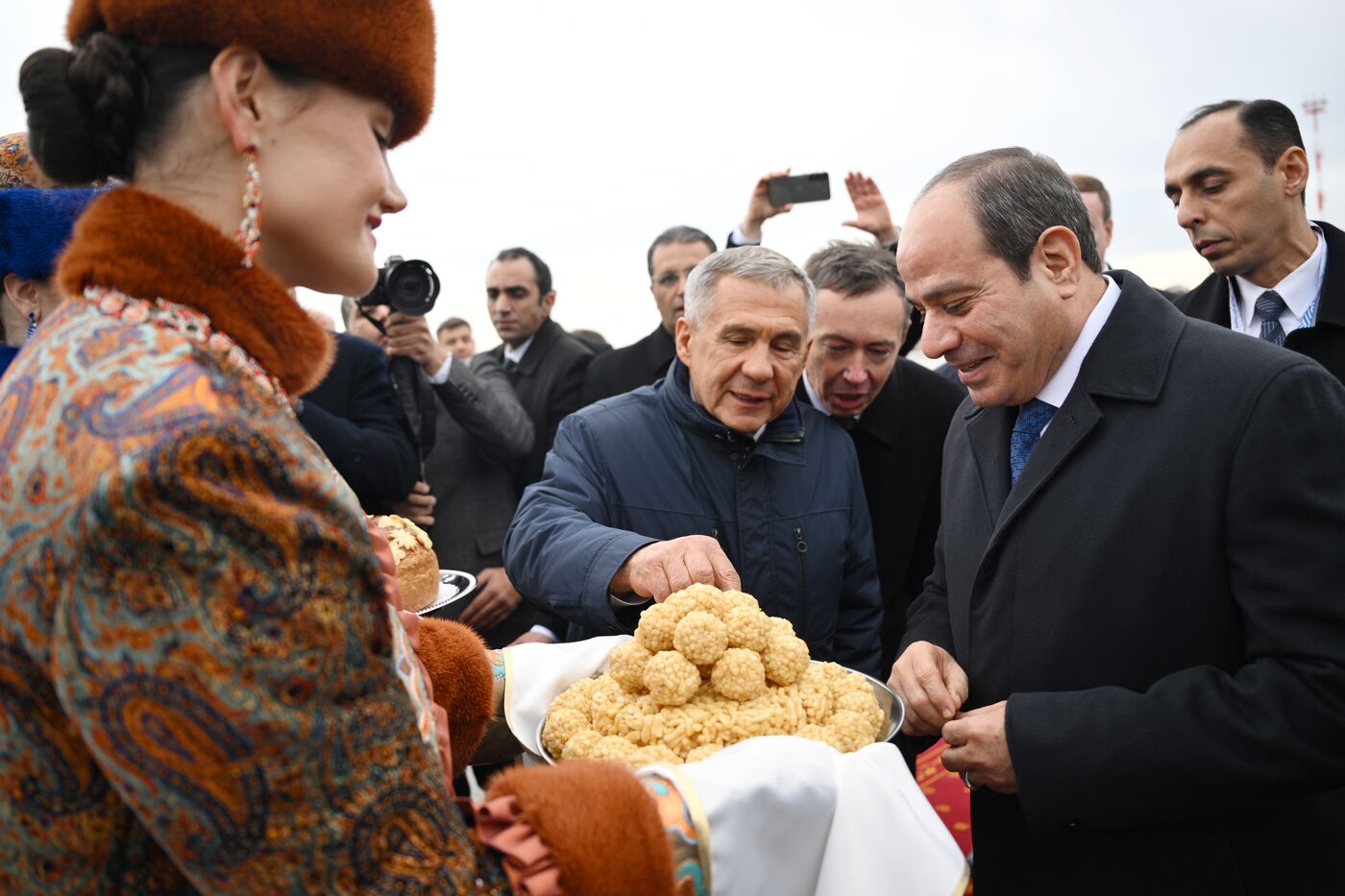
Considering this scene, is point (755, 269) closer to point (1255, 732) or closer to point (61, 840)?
point (1255, 732)

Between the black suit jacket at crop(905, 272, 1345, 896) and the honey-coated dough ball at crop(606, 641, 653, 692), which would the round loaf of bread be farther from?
the black suit jacket at crop(905, 272, 1345, 896)

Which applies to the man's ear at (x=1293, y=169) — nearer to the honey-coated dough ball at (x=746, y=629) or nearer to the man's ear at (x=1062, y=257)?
the man's ear at (x=1062, y=257)

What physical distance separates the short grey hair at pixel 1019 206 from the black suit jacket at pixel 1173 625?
0.71 feet

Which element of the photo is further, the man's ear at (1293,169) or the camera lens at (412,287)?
the man's ear at (1293,169)

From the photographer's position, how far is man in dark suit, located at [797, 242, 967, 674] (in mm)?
3408

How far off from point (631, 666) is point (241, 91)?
112 centimetres

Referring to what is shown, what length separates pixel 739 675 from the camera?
1.70 metres

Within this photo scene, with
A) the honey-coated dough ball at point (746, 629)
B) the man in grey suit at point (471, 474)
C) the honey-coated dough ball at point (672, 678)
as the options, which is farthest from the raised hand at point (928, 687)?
the man in grey suit at point (471, 474)

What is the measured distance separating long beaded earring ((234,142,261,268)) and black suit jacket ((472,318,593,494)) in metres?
3.68

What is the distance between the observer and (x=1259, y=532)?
1678mm

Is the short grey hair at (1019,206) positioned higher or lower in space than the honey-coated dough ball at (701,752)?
higher

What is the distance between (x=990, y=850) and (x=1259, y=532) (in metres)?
0.86

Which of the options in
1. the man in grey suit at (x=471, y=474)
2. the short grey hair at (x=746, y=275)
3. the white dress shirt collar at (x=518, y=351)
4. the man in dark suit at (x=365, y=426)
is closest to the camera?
the short grey hair at (x=746, y=275)

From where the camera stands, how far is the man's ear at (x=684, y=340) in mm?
2998
